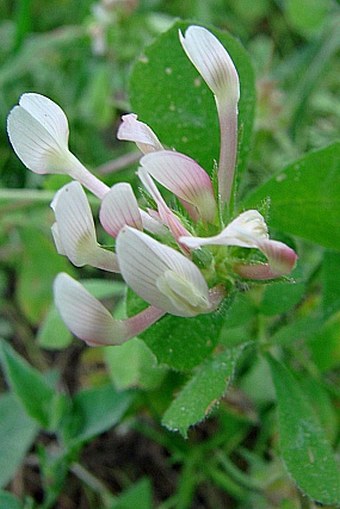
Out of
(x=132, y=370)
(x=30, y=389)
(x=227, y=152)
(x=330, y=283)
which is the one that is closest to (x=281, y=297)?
(x=330, y=283)

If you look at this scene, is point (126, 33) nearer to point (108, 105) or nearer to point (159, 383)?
point (108, 105)

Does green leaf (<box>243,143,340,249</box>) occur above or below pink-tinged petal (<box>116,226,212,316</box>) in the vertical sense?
below

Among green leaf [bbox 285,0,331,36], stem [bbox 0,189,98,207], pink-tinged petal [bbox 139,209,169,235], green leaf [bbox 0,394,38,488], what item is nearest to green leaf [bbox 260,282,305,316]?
pink-tinged petal [bbox 139,209,169,235]

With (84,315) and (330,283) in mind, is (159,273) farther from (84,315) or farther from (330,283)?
(330,283)

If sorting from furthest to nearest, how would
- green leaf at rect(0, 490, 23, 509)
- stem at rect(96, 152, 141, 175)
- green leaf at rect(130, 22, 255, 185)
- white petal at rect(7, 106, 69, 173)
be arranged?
stem at rect(96, 152, 141, 175)
green leaf at rect(0, 490, 23, 509)
green leaf at rect(130, 22, 255, 185)
white petal at rect(7, 106, 69, 173)

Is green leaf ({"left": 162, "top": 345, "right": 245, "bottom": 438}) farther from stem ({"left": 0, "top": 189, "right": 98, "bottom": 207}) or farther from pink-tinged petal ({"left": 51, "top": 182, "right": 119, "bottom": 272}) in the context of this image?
stem ({"left": 0, "top": 189, "right": 98, "bottom": 207})

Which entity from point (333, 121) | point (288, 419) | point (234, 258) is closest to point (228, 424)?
point (288, 419)

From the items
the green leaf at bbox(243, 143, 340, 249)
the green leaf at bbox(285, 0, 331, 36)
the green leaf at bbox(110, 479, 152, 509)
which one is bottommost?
the green leaf at bbox(110, 479, 152, 509)
